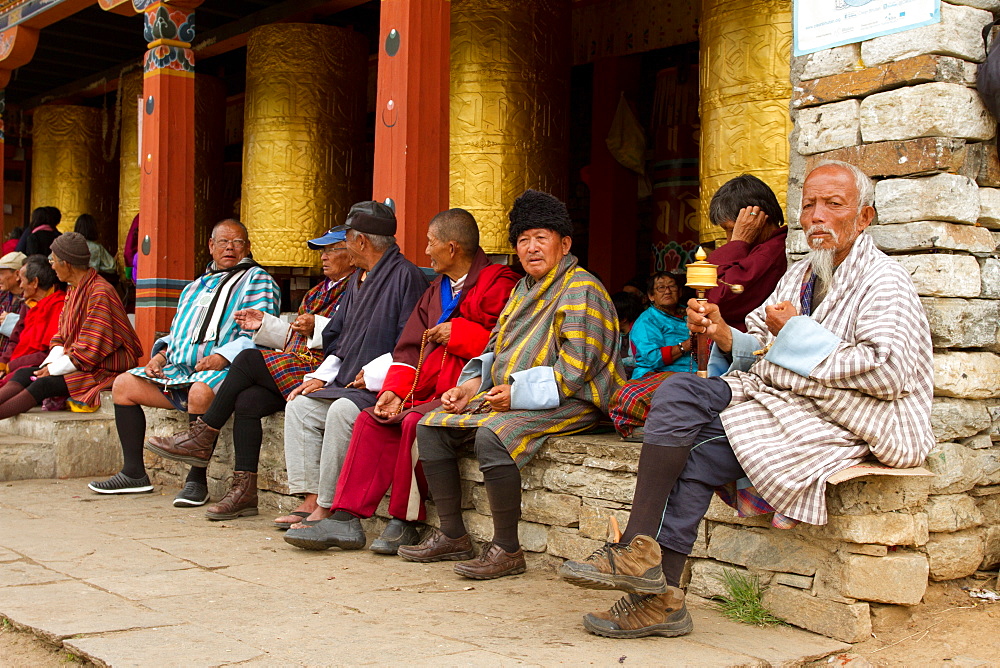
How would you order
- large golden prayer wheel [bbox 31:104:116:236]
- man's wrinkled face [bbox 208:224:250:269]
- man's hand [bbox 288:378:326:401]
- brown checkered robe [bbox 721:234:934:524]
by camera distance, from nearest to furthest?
brown checkered robe [bbox 721:234:934:524], man's hand [bbox 288:378:326:401], man's wrinkled face [bbox 208:224:250:269], large golden prayer wheel [bbox 31:104:116:236]

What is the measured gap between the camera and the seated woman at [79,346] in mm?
6430

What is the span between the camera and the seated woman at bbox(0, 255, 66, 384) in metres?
7.13

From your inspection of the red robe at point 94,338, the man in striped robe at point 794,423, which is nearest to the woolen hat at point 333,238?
the red robe at point 94,338

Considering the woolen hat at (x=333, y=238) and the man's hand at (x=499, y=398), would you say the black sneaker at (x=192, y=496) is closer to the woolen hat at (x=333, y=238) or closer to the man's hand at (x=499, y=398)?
the woolen hat at (x=333, y=238)

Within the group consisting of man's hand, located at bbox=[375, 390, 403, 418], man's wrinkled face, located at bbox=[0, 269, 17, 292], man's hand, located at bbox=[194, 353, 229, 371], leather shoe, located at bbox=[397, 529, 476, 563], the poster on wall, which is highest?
the poster on wall

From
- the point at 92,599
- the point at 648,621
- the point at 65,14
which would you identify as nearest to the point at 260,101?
the point at 65,14

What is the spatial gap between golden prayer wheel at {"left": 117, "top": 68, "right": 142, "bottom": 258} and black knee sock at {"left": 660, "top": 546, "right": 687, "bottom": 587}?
7.41 metres

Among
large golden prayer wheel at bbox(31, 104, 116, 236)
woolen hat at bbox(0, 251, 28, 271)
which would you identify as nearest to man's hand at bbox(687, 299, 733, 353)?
woolen hat at bbox(0, 251, 28, 271)

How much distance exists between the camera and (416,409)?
4.18m

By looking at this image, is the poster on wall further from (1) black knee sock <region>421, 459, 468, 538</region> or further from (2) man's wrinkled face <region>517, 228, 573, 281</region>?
(1) black knee sock <region>421, 459, 468, 538</region>

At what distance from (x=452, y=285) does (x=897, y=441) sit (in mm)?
2133

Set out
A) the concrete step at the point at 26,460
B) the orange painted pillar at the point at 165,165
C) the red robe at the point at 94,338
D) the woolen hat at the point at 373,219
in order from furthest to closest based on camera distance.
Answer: the orange painted pillar at the point at 165,165 → the red robe at the point at 94,338 → the concrete step at the point at 26,460 → the woolen hat at the point at 373,219

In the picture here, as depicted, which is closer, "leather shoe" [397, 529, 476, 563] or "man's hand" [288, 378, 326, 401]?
"leather shoe" [397, 529, 476, 563]

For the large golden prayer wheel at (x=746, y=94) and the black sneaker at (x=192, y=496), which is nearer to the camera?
the large golden prayer wheel at (x=746, y=94)
